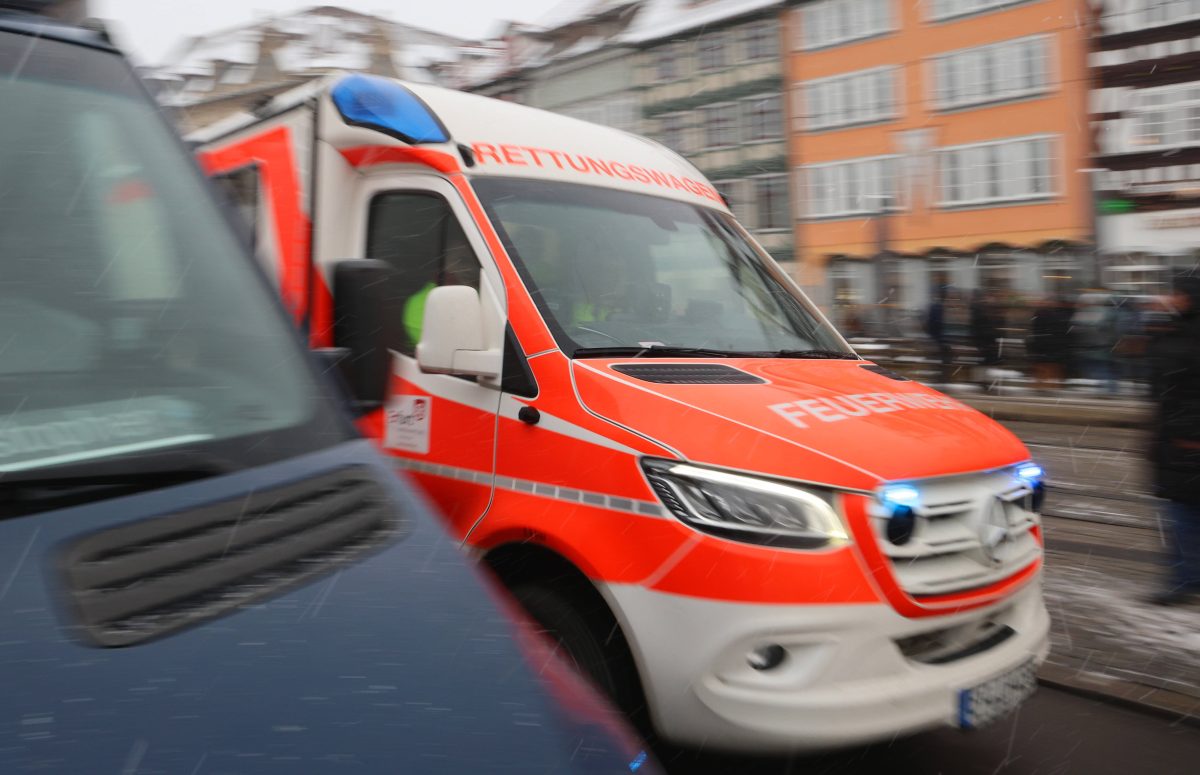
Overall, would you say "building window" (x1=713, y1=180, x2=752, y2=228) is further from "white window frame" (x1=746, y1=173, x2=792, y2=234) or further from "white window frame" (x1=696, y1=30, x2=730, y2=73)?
"white window frame" (x1=696, y1=30, x2=730, y2=73)

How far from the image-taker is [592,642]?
3.28 m

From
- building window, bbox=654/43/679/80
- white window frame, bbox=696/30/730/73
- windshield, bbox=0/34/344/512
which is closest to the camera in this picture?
windshield, bbox=0/34/344/512

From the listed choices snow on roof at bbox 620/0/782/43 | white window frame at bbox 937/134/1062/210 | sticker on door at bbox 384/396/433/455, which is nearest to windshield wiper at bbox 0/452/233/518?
sticker on door at bbox 384/396/433/455

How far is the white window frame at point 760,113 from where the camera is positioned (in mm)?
38562

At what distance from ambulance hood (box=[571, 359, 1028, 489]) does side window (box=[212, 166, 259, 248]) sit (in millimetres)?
2384

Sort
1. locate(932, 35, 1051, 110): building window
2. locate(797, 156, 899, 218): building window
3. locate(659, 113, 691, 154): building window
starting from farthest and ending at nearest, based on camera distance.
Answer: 1. locate(659, 113, 691, 154): building window
2. locate(797, 156, 899, 218): building window
3. locate(932, 35, 1051, 110): building window

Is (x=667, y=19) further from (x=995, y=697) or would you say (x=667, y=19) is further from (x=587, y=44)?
(x=995, y=697)

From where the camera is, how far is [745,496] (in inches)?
120

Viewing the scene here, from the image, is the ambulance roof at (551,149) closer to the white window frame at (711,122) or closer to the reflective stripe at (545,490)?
the reflective stripe at (545,490)

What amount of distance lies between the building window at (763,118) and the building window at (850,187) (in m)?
2.01

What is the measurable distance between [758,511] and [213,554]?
176 cm

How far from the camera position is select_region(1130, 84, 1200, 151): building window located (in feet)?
93.3

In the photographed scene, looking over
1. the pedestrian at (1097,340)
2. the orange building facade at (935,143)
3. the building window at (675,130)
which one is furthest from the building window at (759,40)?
the pedestrian at (1097,340)

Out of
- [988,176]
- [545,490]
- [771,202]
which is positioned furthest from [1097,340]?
[771,202]
